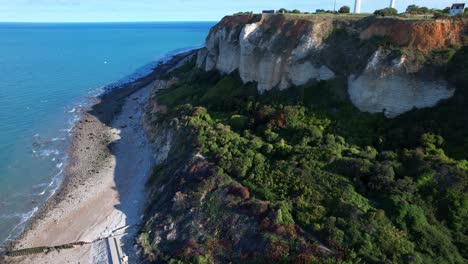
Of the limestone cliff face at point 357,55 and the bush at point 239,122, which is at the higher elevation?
the limestone cliff face at point 357,55

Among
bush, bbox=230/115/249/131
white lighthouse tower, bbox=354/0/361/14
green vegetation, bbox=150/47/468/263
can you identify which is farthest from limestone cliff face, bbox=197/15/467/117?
white lighthouse tower, bbox=354/0/361/14

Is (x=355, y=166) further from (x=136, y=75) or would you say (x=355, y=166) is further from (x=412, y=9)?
(x=136, y=75)

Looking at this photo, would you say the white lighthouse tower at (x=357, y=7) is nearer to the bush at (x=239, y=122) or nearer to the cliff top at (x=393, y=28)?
the cliff top at (x=393, y=28)

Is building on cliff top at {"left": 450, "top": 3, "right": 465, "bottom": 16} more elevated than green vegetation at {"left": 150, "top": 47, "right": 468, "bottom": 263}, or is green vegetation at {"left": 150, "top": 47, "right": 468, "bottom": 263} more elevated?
building on cliff top at {"left": 450, "top": 3, "right": 465, "bottom": 16}

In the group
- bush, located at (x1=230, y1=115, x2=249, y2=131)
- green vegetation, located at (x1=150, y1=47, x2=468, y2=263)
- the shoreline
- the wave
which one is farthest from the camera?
the wave

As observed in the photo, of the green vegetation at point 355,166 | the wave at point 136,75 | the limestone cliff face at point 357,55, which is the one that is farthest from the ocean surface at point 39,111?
the limestone cliff face at point 357,55

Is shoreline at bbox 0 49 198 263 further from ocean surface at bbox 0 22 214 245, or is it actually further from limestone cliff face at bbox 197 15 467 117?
limestone cliff face at bbox 197 15 467 117
